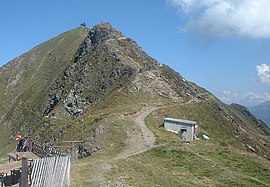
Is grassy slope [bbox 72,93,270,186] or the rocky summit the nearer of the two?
grassy slope [bbox 72,93,270,186]

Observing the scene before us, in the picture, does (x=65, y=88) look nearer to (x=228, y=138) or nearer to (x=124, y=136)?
(x=228, y=138)

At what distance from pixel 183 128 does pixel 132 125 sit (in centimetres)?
763

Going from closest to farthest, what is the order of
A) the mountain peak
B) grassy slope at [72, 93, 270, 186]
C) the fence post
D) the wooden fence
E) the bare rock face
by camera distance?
the fence post → the wooden fence → grassy slope at [72, 93, 270, 186] → the bare rock face → the mountain peak

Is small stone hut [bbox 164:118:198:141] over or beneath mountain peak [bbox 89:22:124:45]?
beneath

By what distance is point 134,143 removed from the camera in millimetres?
51969

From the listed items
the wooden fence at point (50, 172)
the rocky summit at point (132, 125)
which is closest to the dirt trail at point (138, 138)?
the rocky summit at point (132, 125)

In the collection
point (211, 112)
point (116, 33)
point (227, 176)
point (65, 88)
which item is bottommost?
point (227, 176)

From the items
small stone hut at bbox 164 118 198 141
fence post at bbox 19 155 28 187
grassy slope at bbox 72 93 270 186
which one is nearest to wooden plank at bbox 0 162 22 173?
fence post at bbox 19 155 28 187

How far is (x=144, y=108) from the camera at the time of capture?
273ft

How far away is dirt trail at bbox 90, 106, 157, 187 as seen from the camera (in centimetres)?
3107

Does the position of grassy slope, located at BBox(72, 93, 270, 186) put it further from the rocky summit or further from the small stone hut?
the small stone hut

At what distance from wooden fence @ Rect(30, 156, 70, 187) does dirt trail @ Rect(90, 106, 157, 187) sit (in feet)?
16.7

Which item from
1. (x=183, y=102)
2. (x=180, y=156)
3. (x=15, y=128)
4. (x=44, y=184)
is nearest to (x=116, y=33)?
(x=15, y=128)

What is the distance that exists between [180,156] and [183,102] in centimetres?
5633
